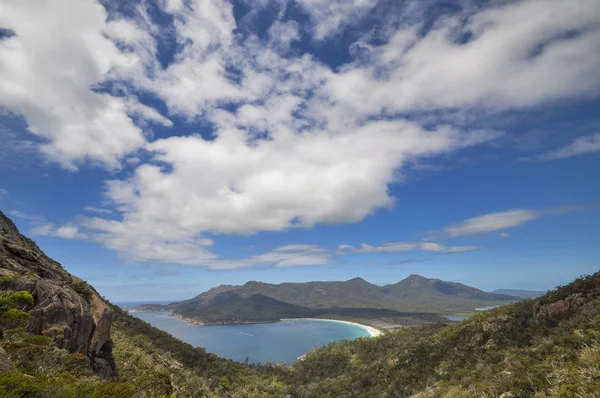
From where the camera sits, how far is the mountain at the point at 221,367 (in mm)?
Answer: 17000

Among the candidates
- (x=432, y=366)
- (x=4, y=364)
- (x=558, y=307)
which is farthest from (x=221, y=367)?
(x=558, y=307)

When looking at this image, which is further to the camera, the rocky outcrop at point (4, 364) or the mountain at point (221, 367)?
the mountain at point (221, 367)

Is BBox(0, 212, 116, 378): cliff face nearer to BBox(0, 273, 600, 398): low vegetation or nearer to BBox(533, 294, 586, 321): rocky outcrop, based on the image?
BBox(0, 273, 600, 398): low vegetation

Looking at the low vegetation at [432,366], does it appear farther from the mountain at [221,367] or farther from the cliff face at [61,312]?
the cliff face at [61,312]

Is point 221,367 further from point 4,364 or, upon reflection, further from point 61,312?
point 4,364

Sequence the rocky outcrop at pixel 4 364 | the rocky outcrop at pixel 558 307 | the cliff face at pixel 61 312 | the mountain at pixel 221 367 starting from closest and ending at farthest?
the rocky outcrop at pixel 4 364 < the mountain at pixel 221 367 < the cliff face at pixel 61 312 < the rocky outcrop at pixel 558 307

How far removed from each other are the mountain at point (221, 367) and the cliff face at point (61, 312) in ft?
0.30

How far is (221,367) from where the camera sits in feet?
244

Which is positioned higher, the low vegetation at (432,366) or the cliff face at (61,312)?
→ the cliff face at (61,312)

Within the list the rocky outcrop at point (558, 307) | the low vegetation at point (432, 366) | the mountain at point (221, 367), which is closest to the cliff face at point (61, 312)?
the mountain at point (221, 367)

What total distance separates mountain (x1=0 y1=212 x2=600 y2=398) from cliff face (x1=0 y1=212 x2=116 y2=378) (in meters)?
0.09

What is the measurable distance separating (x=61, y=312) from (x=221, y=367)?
61741 millimetres

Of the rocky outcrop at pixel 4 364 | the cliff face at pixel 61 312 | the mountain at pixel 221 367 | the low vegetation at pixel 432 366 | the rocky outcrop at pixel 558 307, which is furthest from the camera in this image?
the rocky outcrop at pixel 558 307

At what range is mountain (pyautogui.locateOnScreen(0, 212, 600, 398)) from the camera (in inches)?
669
